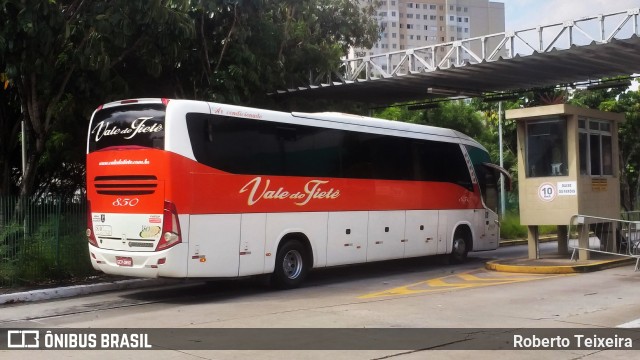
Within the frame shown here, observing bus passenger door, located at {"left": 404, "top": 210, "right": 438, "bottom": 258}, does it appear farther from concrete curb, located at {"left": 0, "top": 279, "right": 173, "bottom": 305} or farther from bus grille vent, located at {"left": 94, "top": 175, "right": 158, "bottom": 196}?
bus grille vent, located at {"left": 94, "top": 175, "right": 158, "bottom": 196}

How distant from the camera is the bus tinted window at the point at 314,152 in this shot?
1198cm

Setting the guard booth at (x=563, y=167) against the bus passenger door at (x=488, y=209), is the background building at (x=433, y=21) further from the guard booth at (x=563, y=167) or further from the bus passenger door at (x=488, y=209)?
the guard booth at (x=563, y=167)

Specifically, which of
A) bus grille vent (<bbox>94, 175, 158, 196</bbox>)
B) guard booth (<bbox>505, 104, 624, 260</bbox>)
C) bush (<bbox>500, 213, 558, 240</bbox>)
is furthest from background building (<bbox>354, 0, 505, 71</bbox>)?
bus grille vent (<bbox>94, 175, 158, 196</bbox>)

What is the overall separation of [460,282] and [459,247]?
13.6 feet

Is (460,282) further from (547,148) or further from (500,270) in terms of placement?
(547,148)

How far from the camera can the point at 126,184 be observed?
464 inches

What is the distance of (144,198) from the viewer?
11.5m

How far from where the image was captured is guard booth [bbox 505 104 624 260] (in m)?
16.8

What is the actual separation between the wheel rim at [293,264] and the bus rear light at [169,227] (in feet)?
9.41

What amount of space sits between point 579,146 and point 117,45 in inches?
452

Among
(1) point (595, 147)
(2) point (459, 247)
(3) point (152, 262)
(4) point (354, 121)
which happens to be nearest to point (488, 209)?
(2) point (459, 247)

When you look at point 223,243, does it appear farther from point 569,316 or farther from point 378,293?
point 569,316

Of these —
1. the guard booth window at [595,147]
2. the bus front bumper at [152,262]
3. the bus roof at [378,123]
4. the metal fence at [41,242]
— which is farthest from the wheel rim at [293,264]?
the guard booth window at [595,147]

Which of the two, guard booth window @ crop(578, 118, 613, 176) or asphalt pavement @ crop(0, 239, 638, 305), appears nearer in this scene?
asphalt pavement @ crop(0, 239, 638, 305)
